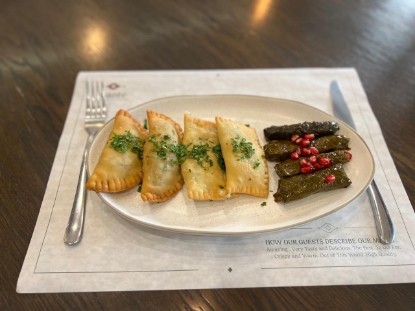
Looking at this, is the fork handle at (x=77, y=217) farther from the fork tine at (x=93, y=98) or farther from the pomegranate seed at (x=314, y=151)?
the pomegranate seed at (x=314, y=151)

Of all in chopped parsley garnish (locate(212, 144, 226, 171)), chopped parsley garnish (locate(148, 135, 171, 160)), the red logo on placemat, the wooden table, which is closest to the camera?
the wooden table

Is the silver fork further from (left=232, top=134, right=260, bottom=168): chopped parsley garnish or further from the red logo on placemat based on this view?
(left=232, top=134, right=260, bottom=168): chopped parsley garnish

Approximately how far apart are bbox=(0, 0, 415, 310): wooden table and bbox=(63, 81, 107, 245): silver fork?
11.2 inches

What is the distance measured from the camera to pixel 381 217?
7.89 feet

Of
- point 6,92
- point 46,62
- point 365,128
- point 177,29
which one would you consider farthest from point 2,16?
point 365,128

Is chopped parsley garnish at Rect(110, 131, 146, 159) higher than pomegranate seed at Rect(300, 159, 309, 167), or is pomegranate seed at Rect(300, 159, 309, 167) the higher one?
pomegranate seed at Rect(300, 159, 309, 167)

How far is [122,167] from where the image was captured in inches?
98.7

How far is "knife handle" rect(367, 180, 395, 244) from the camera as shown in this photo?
2.30 metres

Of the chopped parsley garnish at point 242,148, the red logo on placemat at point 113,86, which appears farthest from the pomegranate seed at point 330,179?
the red logo on placemat at point 113,86

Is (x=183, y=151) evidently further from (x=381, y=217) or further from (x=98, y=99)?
(x=381, y=217)

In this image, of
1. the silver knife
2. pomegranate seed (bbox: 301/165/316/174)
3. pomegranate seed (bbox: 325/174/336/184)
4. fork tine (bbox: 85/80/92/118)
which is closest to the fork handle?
fork tine (bbox: 85/80/92/118)

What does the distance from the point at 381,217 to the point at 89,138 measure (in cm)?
261

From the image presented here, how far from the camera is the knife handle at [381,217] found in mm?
2301

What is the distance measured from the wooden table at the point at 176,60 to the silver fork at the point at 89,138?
11.2 inches
